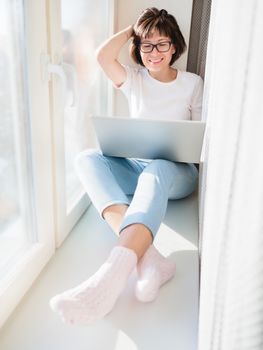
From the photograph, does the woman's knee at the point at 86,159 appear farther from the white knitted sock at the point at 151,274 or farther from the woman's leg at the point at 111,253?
the white knitted sock at the point at 151,274

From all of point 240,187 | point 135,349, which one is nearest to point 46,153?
point 135,349

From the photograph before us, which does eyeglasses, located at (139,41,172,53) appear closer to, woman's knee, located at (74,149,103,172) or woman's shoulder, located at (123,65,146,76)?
woman's shoulder, located at (123,65,146,76)

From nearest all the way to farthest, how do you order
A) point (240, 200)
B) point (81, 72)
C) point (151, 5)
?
point (240, 200), point (81, 72), point (151, 5)

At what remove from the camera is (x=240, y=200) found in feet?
1.19

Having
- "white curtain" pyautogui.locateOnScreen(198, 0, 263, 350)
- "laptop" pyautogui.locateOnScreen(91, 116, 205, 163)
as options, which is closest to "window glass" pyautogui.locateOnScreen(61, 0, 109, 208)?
"laptop" pyautogui.locateOnScreen(91, 116, 205, 163)

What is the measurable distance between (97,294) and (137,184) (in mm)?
482

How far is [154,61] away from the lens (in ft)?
4.51

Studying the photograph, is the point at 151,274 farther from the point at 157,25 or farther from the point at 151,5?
the point at 151,5

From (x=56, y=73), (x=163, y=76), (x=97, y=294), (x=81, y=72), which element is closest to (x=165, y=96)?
(x=163, y=76)

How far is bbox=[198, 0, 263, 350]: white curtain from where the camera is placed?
0.33 metres

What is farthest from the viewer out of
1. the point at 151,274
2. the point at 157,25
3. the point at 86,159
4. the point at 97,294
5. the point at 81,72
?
the point at 81,72

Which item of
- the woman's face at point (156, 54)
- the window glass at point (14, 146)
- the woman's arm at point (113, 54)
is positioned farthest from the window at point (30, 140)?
the woman's face at point (156, 54)

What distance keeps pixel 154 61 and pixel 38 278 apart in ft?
3.04

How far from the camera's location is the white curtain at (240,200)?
0.33 meters
